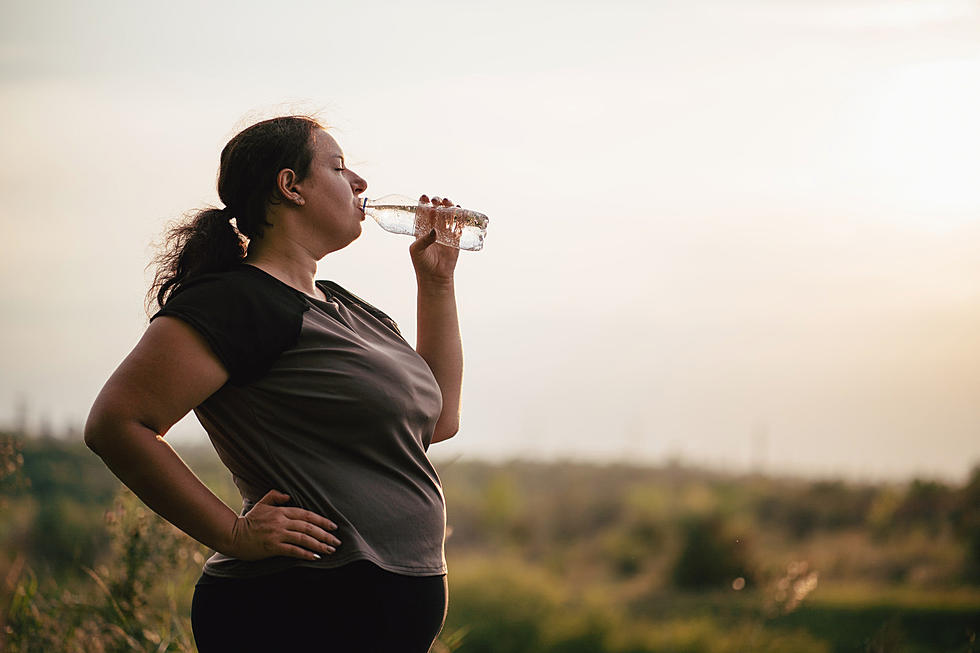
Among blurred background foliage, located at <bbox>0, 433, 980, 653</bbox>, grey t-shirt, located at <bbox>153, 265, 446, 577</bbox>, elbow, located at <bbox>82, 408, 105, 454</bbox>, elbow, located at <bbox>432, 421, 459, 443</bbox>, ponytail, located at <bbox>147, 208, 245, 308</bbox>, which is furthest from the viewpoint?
blurred background foliage, located at <bbox>0, 433, 980, 653</bbox>

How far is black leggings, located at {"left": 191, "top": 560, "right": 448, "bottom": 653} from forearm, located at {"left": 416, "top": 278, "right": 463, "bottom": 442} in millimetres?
532

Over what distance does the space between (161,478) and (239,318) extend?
1.07 ft

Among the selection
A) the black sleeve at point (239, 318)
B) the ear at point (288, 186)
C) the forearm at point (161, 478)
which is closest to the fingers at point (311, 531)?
the forearm at point (161, 478)

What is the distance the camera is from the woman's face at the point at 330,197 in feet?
7.29

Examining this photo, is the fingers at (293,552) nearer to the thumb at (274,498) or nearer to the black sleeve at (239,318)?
the thumb at (274,498)

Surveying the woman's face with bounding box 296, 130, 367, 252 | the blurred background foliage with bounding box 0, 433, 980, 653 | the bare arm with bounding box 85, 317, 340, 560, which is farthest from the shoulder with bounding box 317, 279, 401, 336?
the blurred background foliage with bounding box 0, 433, 980, 653

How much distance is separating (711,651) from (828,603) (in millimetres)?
4170

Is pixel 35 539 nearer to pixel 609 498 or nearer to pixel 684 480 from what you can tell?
pixel 609 498

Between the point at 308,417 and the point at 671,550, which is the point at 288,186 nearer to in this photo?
the point at 308,417

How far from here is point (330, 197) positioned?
224 cm

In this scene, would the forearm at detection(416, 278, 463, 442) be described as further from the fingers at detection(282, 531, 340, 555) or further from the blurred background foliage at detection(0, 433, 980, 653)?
the blurred background foliage at detection(0, 433, 980, 653)

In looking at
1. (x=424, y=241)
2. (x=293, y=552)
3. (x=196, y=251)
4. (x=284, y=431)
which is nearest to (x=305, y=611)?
(x=293, y=552)

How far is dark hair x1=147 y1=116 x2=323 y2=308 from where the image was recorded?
2.19 metres

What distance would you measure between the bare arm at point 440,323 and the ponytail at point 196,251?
1.62 feet
